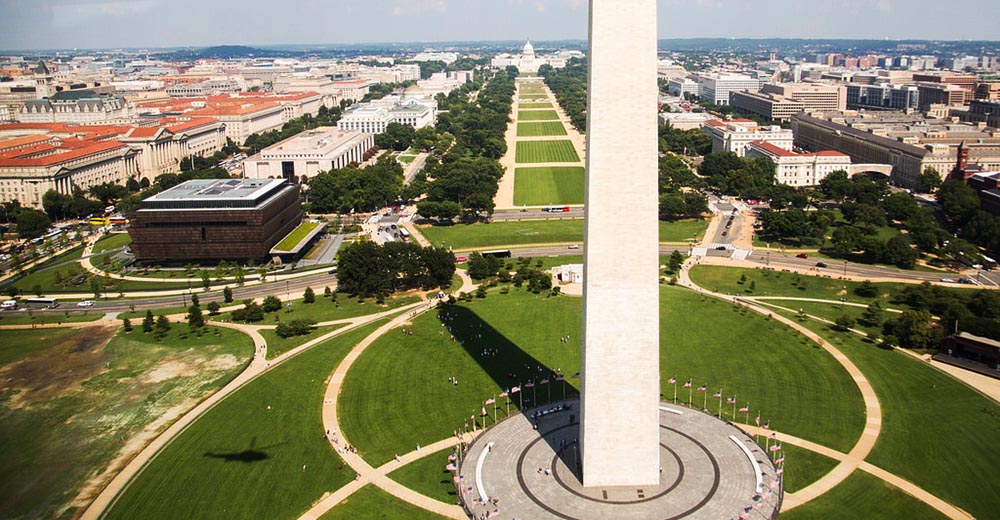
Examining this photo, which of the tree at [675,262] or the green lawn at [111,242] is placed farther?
the green lawn at [111,242]

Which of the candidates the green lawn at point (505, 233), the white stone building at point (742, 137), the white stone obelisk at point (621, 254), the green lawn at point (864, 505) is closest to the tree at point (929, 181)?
the white stone building at point (742, 137)

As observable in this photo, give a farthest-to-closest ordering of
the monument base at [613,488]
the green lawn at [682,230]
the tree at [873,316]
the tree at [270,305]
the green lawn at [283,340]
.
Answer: the green lawn at [682,230]
the tree at [270,305]
the tree at [873,316]
the green lawn at [283,340]
the monument base at [613,488]

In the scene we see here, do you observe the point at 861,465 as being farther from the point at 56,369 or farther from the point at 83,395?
the point at 56,369

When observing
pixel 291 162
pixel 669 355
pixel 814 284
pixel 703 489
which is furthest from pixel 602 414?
pixel 291 162

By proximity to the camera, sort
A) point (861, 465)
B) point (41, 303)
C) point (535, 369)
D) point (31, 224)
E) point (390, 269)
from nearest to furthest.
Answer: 1. point (861, 465)
2. point (535, 369)
3. point (390, 269)
4. point (41, 303)
5. point (31, 224)

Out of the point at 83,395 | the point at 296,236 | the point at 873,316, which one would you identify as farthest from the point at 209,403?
the point at 873,316

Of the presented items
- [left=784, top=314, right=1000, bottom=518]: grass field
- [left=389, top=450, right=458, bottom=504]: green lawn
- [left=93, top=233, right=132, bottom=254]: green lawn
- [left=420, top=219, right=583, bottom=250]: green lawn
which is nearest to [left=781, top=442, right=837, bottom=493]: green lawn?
[left=784, top=314, right=1000, bottom=518]: grass field

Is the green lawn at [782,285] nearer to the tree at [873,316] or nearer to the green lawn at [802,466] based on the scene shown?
the tree at [873,316]
